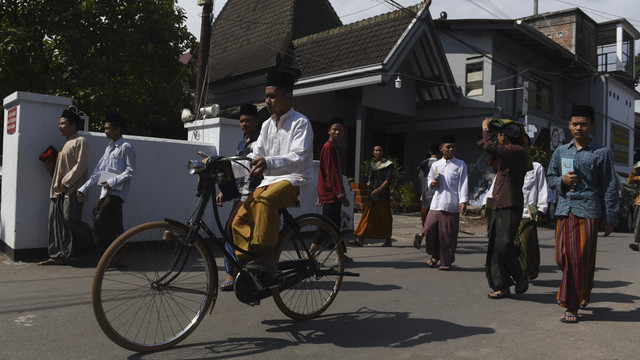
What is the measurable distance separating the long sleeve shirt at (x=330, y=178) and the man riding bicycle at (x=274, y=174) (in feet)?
8.64

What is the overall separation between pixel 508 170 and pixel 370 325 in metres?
2.35

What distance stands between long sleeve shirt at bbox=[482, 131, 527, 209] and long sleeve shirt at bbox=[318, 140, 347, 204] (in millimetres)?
2077

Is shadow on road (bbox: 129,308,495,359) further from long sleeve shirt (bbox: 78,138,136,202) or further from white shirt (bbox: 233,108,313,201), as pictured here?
long sleeve shirt (bbox: 78,138,136,202)

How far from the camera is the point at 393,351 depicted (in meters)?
3.46

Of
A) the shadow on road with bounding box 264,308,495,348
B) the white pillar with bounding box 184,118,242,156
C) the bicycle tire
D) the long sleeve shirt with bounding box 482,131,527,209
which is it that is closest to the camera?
the shadow on road with bounding box 264,308,495,348

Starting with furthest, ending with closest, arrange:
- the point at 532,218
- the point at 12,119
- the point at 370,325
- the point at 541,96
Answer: the point at 541,96, the point at 12,119, the point at 532,218, the point at 370,325

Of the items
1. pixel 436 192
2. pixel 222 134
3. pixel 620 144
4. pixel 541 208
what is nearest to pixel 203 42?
pixel 222 134

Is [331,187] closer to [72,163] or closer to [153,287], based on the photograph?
[72,163]

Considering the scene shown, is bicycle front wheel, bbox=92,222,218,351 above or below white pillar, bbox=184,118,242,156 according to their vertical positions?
below

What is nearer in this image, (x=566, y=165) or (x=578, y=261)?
(x=578, y=261)

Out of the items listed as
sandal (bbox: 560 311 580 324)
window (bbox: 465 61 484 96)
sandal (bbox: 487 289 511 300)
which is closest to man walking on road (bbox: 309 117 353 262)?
sandal (bbox: 487 289 511 300)

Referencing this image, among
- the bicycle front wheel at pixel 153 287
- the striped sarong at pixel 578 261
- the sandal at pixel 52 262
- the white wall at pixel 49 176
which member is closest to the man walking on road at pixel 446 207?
the striped sarong at pixel 578 261

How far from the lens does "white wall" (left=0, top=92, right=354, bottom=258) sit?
6355mm

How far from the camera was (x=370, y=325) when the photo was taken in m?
4.09
